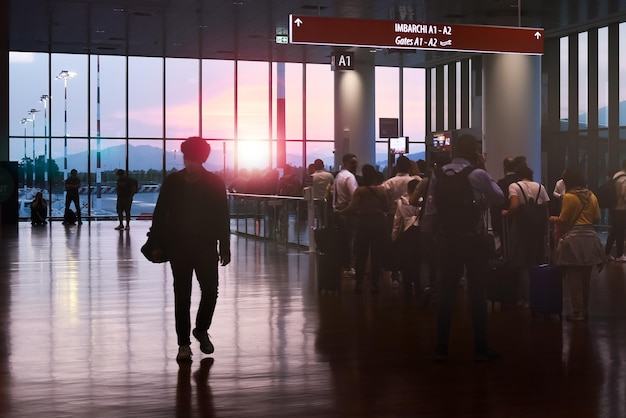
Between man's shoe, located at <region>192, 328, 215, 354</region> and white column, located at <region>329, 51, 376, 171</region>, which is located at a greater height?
white column, located at <region>329, 51, 376, 171</region>

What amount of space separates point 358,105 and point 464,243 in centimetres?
1844

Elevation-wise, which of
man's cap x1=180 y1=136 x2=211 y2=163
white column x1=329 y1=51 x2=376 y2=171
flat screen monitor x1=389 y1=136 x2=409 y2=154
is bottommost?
man's cap x1=180 y1=136 x2=211 y2=163

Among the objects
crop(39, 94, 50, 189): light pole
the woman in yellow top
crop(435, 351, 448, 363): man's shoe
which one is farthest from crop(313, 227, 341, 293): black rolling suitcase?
crop(39, 94, 50, 189): light pole

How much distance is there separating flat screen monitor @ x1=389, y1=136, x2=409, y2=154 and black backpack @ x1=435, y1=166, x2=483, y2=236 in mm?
19890

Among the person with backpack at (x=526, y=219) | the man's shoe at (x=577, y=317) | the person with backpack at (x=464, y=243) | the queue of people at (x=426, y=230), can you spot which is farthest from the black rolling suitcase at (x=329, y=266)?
the person with backpack at (x=464, y=243)

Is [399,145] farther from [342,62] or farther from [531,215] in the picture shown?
[531,215]

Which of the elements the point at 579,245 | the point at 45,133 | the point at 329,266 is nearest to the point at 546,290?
the point at 579,245

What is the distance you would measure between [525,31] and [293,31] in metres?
3.91

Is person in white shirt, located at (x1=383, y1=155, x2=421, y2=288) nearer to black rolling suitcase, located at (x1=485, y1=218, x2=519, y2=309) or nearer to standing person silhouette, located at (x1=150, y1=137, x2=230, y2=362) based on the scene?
black rolling suitcase, located at (x1=485, y1=218, x2=519, y2=309)

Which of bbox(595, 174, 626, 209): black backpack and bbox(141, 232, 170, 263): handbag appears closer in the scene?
bbox(141, 232, 170, 263): handbag

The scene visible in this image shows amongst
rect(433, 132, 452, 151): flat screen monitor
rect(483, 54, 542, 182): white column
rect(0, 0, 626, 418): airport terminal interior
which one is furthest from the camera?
rect(433, 132, 452, 151): flat screen monitor

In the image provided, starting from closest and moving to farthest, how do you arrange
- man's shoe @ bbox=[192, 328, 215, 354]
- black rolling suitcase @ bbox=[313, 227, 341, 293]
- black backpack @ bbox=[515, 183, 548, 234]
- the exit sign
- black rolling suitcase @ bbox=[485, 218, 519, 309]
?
man's shoe @ bbox=[192, 328, 215, 354], black backpack @ bbox=[515, 183, 548, 234], black rolling suitcase @ bbox=[485, 218, 519, 309], black rolling suitcase @ bbox=[313, 227, 341, 293], the exit sign

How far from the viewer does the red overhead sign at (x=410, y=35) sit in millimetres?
13758

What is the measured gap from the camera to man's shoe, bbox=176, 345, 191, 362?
6832 millimetres
